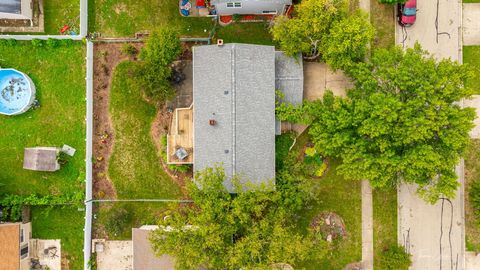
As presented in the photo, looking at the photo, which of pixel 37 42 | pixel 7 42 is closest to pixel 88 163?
pixel 37 42

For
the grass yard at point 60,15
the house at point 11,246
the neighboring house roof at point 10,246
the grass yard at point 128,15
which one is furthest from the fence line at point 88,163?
the neighboring house roof at point 10,246

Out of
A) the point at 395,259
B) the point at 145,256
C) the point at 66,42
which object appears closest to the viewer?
the point at 145,256

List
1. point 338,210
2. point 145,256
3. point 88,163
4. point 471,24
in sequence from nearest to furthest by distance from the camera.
Answer: point 145,256 → point 471,24 → point 338,210 → point 88,163

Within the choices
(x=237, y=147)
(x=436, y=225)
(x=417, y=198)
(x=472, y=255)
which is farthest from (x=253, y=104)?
(x=472, y=255)

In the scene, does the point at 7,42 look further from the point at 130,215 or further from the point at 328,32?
the point at 328,32

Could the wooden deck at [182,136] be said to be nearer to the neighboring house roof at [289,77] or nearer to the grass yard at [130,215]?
the grass yard at [130,215]

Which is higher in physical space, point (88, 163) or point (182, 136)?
point (182, 136)

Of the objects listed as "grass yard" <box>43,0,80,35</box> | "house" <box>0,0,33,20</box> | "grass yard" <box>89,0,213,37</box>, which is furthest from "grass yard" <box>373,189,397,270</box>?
"house" <box>0,0,33,20</box>

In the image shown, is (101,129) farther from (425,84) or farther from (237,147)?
(425,84)
